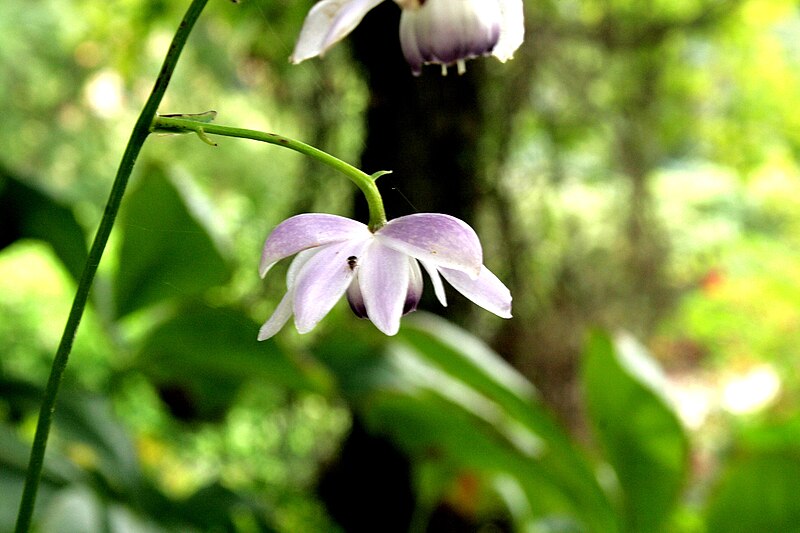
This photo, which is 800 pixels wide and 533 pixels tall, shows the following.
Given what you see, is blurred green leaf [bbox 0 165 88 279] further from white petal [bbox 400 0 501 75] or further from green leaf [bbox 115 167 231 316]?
white petal [bbox 400 0 501 75]

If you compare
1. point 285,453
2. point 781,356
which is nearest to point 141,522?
point 285,453

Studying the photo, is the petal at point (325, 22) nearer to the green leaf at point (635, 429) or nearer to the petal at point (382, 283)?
the petal at point (382, 283)

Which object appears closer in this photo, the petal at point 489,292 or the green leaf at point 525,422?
the petal at point 489,292

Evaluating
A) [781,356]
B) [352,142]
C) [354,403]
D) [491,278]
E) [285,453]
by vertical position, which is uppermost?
[781,356]

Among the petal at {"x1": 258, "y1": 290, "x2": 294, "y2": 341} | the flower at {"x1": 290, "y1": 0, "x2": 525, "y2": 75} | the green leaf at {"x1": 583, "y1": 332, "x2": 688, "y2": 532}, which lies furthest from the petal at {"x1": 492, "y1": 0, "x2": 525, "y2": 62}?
the green leaf at {"x1": 583, "y1": 332, "x2": 688, "y2": 532}

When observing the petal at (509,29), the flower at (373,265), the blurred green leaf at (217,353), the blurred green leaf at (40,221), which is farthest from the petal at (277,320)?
the blurred green leaf at (40,221)

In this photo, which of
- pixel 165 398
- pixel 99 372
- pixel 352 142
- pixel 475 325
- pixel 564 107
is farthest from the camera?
pixel 99 372

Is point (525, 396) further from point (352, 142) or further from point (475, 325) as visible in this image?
point (352, 142)
